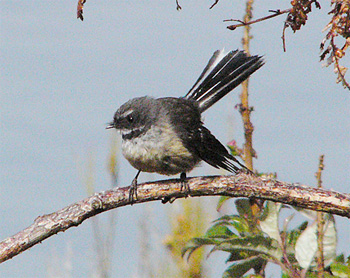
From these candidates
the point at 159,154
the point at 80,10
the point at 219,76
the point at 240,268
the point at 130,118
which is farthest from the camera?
the point at 219,76

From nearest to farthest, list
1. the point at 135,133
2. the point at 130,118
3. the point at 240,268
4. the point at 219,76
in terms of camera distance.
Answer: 1. the point at 240,268
2. the point at 135,133
3. the point at 130,118
4. the point at 219,76

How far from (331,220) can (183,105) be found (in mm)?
2689

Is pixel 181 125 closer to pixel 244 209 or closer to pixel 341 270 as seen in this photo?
pixel 244 209

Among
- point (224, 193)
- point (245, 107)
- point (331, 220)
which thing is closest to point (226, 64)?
point (245, 107)

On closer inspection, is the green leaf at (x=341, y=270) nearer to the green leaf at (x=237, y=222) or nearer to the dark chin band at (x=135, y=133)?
the green leaf at (x=237, y=222)

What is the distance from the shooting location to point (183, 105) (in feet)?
18.0

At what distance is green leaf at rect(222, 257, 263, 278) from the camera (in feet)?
9.91

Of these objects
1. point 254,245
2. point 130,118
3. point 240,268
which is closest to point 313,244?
point 254,245

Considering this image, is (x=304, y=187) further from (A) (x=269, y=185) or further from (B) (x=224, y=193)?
(B) (x=224, y=193)

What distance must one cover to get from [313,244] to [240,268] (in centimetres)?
46

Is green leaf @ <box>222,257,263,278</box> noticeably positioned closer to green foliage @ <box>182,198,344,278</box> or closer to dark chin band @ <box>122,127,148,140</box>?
green foliage @ <box>182,198,344,278</box>

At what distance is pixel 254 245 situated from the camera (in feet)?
9.36

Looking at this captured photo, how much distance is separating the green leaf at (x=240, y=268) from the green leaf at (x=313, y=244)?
268mm

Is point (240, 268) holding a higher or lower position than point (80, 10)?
lower
